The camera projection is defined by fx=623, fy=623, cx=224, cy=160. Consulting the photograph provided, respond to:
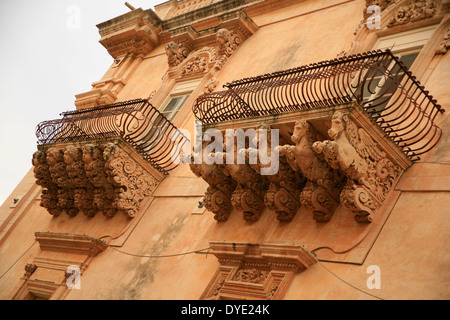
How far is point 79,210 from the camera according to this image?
9672 mm

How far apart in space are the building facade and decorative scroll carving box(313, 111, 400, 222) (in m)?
0.02

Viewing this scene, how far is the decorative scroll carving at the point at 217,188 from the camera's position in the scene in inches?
287

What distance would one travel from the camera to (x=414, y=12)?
7.84 m

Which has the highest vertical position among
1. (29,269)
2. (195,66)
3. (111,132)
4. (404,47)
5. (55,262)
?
(195,66)

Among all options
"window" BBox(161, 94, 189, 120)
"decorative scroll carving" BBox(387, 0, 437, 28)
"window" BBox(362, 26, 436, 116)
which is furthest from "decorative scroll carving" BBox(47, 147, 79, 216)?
"decorative scroll carving" BBox(387, 0, 437, 28)

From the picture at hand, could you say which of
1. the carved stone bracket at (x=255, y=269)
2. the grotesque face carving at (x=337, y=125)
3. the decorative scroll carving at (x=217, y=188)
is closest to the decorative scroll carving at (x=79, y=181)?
the decorative scroll carving at (x=217, y=188)

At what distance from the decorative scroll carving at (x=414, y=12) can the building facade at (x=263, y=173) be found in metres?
0.02

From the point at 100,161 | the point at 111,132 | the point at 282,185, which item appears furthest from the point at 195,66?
the point at 282,185

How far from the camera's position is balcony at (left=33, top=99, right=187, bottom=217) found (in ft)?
28.7

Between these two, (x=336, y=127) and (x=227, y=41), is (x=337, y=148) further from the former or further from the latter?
(x=227, y=41)

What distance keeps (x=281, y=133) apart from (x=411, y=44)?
222cm

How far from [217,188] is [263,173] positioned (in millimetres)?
920
